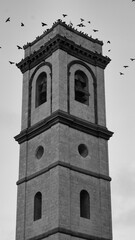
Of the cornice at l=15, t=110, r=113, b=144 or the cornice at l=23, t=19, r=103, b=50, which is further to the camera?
the cornice at l=23, t=19, r=103, b=50

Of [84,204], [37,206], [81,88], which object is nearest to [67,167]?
[84,204]

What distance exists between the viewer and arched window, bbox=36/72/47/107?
148 feet

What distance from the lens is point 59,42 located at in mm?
43938

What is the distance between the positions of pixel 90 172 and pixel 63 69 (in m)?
8.32

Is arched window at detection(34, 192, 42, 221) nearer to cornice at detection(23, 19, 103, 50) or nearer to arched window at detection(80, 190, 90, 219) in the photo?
arched window at detection(80, 190, 90, 219)

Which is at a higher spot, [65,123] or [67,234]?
[65,123]

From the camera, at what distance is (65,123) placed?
41188 millimetres

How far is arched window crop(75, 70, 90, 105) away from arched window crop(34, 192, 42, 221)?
8.53 meters

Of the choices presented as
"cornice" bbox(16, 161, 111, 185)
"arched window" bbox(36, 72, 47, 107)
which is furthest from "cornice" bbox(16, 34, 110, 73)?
"cornice" bbox(16, 161, 111, 185)

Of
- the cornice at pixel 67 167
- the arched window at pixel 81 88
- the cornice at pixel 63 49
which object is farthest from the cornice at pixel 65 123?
the cornice at pixel 63 49

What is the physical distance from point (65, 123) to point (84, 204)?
6.02 m

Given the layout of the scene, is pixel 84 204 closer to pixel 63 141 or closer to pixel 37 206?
pixel 37 206

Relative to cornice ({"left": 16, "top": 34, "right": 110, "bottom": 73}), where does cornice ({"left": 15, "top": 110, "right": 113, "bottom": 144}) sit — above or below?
below

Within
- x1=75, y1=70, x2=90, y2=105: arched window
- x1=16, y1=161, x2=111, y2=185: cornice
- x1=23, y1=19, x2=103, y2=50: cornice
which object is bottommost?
x1=16, y1=161, x2=111, y2=185: cornice
